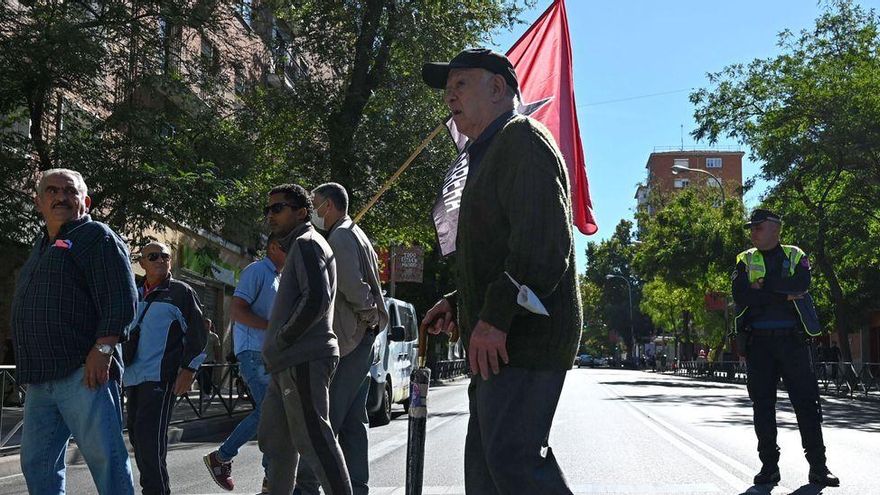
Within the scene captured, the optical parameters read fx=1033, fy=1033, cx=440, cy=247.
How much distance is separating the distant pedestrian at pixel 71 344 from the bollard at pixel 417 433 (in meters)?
1.50

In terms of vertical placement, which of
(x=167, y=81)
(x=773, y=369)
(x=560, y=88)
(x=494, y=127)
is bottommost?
(x=773, y=369)

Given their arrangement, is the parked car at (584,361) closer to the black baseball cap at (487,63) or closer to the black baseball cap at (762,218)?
the black baseball cap at (762,218)

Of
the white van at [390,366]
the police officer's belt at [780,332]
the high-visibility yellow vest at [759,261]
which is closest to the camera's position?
the police officer's belt at [780,332]

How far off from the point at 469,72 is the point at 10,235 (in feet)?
41.5

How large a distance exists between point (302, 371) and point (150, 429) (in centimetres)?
149

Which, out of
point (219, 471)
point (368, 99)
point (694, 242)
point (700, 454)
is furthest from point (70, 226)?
point (694, 242)

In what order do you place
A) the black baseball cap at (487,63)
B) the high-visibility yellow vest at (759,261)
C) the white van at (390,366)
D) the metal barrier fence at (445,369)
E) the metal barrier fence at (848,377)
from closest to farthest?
the black baseball cap at (487,63) → the high-visibility yellow vest at (759,261) → the white van at (390,366) → the metal barrier fence at (848,377) → the metal barrier fence at (445,369)

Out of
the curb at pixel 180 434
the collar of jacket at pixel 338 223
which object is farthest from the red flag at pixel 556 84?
the curb at pixel 180 434

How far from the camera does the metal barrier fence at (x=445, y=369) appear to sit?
130ft

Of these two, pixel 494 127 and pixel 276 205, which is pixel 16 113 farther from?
pixel 494 127

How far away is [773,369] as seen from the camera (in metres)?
7.10

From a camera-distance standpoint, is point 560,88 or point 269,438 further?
point 560,88

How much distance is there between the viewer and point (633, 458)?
9.39m

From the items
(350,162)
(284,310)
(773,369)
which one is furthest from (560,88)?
(350,162)
